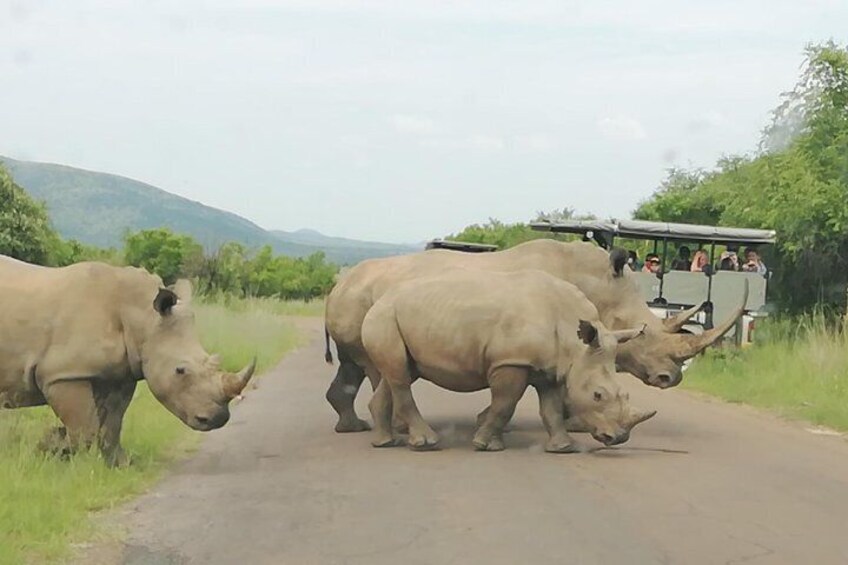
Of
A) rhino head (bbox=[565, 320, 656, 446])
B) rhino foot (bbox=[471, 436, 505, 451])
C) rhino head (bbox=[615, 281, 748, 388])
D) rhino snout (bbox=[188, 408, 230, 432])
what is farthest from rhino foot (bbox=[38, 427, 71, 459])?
rhino head (bbox=[615, 281, 748, 388])

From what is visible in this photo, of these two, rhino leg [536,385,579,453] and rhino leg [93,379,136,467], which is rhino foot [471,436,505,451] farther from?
rhino leg [93,379,136,467]

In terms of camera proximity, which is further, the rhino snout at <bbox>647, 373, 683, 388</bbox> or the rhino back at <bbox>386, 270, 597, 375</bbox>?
the rhino snout at <bbox>647, 373, 683, 388</bbox>

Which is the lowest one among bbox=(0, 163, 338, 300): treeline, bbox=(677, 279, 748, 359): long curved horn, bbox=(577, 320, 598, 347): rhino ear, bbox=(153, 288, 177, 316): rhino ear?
bbox=(0, 163, 338, 300): treeline

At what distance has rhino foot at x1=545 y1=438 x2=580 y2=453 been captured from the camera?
11.3m

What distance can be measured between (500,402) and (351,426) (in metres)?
2.22

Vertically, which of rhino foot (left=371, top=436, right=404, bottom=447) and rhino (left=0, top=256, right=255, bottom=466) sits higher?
rhino (left=0, top=256, right=255, bottom=466)

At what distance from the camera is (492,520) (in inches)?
325

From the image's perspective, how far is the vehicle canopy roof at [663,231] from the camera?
20.0 m

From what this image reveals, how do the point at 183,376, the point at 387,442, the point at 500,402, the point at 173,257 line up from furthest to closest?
the point at 173,257 → the point at 387,442 → the point at 500,402 → the point at 183,376

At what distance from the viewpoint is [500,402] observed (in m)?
11.4

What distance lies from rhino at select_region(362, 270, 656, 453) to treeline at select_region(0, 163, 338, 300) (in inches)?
554

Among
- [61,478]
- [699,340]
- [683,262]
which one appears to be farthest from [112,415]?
[683,262]

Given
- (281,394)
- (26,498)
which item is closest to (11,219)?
(281,394)

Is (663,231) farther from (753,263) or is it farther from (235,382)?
(235,382)
